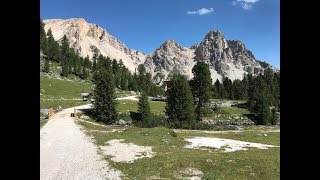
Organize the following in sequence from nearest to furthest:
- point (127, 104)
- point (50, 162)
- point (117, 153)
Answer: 1. point (50, 162)
2. point (117, 153)
3. point (127, 104)

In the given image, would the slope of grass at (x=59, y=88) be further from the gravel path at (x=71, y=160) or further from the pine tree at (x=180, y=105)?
the gravel path at (x=71, y=160)

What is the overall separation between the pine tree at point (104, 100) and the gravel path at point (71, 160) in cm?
2895

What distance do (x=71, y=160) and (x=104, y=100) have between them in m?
47.3

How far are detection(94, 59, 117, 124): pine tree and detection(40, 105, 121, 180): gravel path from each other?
2895 cm

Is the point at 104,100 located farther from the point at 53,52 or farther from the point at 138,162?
the point at 53,52

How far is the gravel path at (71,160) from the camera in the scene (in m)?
25.3

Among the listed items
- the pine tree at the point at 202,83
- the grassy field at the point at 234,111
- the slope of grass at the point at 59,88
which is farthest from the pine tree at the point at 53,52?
the pine tree at the point at 202,83

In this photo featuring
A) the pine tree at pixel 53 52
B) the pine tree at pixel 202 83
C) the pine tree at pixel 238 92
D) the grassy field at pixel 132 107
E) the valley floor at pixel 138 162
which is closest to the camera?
the valley floor at pixel 138 162

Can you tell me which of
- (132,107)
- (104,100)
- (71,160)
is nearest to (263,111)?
(132,107)
